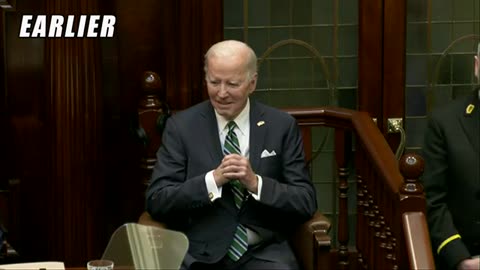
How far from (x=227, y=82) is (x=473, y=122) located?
1.00m

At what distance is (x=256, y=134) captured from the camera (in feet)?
14.9

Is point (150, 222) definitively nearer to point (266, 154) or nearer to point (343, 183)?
point (266, 154)

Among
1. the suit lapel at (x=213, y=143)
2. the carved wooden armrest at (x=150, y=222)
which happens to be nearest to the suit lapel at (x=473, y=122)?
the suit lapel at (x=213, y=143)

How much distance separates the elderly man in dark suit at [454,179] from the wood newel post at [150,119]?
1.38 metres

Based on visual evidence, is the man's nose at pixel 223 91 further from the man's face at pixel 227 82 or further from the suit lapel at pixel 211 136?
the suit lapel at pixel 211 136

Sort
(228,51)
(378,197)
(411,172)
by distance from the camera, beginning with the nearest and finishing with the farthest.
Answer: (411,172), (228,51), (378,197)

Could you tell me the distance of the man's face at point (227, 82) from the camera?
443cm

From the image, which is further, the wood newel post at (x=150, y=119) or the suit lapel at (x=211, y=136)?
the wood newel post at (x=150, y=119)

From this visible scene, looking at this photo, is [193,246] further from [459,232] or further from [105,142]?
[105,142]

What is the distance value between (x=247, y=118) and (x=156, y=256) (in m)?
1.26

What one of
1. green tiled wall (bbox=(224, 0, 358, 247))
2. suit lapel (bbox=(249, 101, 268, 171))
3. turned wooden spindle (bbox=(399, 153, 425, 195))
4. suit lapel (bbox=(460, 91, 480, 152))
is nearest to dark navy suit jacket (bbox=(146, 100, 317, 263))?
suit lapel (bbox=(249, 101, 268, 171))

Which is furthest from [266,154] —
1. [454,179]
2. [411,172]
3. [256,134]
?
[454,179]

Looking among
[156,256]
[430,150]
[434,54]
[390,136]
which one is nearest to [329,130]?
[390,136]

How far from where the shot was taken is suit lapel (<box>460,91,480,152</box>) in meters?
4.34
